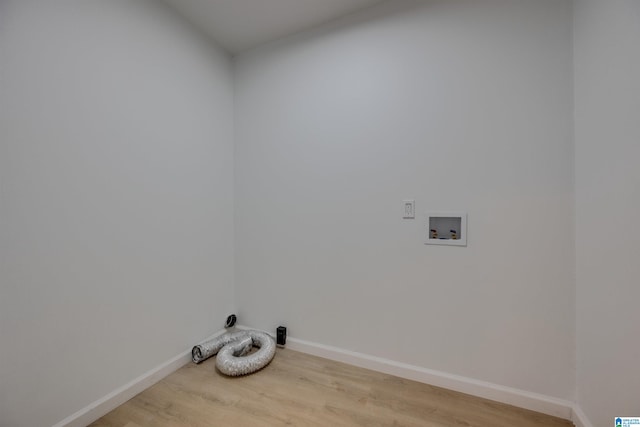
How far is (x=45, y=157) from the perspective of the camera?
4.07ft

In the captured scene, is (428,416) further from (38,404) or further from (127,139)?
(127,139)

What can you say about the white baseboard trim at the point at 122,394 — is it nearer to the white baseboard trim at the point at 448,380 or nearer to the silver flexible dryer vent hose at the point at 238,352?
the silver flexible dryer vent hose at the point at 238,352

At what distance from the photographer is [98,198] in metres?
1.45

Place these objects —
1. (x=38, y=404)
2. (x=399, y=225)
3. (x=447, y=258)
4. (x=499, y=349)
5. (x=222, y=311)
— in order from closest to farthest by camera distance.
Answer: (x=38, y=404)
(x=499, y=349)
(x=447, y=258)
(x=399, y=225)
(x=222, y=311)

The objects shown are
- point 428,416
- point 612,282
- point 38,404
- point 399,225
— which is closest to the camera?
point 612,282

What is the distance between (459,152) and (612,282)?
960 millimetres

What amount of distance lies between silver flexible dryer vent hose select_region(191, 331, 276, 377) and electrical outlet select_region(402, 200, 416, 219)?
1487mm

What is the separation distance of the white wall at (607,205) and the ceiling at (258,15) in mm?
1330

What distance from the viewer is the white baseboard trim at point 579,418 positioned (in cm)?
127

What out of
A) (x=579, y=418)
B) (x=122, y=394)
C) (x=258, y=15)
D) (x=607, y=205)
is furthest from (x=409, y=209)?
(x=122, y=394)

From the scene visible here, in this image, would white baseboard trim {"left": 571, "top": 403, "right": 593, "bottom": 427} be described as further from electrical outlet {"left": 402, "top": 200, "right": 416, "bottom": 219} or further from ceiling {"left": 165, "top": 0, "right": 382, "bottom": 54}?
ceiling {"left": 165, "top": 0, "right": 382, "bottom": 54}

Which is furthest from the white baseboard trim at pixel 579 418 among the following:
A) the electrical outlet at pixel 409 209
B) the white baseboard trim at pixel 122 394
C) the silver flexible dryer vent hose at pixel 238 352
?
the white baseboard trim at pixel 122 394

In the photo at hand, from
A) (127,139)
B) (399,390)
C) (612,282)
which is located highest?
(127,139)

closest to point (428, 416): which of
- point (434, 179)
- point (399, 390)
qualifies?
point (399, 390)
